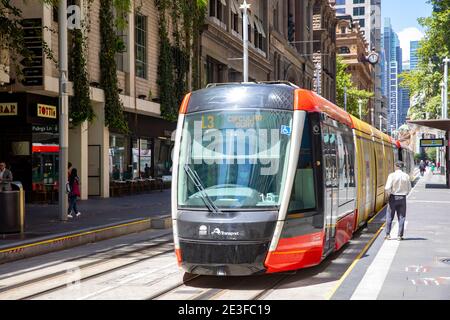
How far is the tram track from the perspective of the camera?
8.50m

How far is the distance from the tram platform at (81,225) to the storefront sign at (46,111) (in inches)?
147

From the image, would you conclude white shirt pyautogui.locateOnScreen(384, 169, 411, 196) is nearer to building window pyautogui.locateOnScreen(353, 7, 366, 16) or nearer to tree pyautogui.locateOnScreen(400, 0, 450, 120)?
tree pyautogui.locateOnScreen(400, 0, 450, 120)

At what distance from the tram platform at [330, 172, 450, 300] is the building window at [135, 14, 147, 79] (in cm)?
1834

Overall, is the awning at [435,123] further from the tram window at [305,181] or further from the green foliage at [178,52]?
the tram window at [305,181]

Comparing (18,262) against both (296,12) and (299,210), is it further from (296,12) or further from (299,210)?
(296,12)

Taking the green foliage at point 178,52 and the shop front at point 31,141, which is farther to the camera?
the green foliage at point 178,52

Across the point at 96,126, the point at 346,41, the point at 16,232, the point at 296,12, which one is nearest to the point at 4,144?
the point at 96,126

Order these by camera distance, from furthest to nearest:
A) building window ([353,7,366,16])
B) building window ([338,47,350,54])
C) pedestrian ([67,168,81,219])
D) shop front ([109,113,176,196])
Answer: building window ([353,7,366,16]), building window ([338,47,350,54]), shop front ([109,113,176,196]), pedestrian ([67,168,81,219])

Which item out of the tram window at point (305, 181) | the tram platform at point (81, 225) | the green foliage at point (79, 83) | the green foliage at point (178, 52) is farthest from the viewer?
the green foliage at point (178, 52)

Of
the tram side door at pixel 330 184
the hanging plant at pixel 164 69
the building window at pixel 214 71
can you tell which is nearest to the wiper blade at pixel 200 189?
the tram side door at pixel 330 184

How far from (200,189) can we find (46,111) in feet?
55.7

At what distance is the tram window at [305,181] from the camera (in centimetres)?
849

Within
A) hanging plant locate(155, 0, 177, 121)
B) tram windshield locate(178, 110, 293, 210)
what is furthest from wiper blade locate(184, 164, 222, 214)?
hanging plant locate(155, 0, 177, 121)

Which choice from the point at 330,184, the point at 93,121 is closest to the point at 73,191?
the point at 93,121
